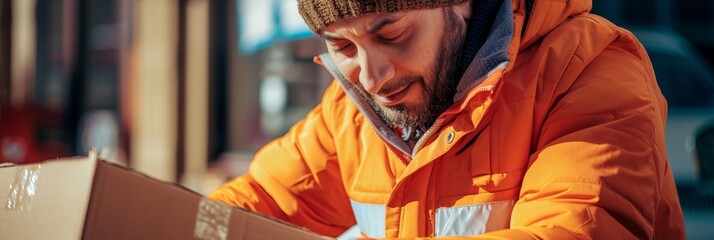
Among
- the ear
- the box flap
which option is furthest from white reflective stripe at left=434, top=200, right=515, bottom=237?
the box flap

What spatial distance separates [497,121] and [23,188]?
0.82m

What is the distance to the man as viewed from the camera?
1.58 m

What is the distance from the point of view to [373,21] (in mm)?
1819

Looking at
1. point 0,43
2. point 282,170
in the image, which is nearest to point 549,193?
point 282,170

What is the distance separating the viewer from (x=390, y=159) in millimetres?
1980

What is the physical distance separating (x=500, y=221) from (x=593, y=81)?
30 cm

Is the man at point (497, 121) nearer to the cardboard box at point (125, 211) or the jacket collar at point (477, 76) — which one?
the jacket collar at point (477, 76)

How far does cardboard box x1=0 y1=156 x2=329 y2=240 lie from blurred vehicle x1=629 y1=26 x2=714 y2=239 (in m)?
3.12

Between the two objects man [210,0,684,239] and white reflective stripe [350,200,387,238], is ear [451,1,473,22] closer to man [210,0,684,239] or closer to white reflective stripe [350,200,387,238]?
man [210,0,684,239]

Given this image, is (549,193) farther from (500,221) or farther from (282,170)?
(282,170)

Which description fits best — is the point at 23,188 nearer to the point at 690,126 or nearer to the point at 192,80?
the point at 690,126

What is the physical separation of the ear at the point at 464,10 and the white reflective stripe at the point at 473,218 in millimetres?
385

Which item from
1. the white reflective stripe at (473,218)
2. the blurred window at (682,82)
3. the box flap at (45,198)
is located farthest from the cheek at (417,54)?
the blurred window at (682,82)

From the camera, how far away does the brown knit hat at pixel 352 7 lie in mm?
1802
